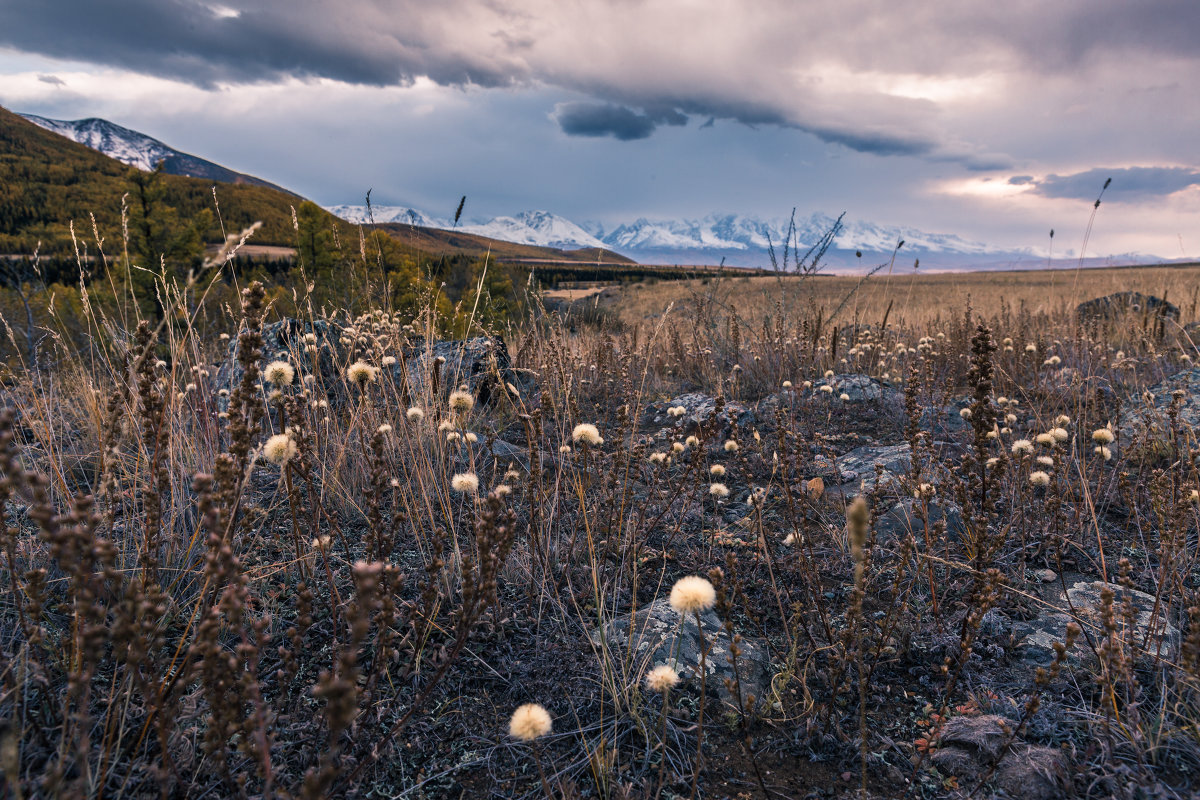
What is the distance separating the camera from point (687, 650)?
2.13 meters

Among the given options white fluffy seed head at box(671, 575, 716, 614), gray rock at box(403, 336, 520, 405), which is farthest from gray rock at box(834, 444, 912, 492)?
gray rock at box(403, 336, 520, 405)

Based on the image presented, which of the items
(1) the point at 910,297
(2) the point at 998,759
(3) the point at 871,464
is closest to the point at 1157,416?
(3) the point at 871,464

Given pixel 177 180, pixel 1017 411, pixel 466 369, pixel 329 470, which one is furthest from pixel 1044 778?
pixel 177 180

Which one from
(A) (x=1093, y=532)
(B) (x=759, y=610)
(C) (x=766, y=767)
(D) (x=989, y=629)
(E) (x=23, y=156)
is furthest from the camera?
(E) (x=23, y=156)

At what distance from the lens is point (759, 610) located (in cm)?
249

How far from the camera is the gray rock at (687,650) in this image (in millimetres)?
1993

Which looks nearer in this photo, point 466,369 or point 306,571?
point 306,571

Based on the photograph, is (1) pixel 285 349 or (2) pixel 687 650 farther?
(1) pixel 285 349

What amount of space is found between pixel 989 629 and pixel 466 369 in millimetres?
4708

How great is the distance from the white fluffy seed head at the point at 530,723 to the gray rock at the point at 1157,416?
12.4 ft

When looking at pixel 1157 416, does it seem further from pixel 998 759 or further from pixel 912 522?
pixel 998 759

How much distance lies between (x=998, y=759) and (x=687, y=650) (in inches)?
39.4

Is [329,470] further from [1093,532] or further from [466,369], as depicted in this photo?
[1093,532]

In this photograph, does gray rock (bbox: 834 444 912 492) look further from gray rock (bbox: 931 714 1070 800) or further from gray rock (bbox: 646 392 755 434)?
gray rock (bbox: 931 714 1070 800)
